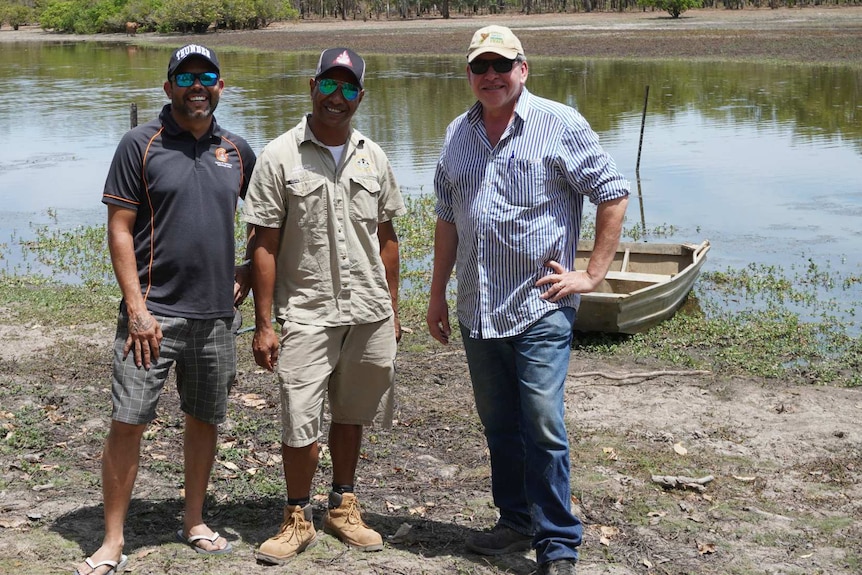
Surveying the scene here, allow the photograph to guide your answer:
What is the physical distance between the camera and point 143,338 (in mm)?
4547

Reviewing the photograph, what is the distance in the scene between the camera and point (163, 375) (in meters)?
4.72

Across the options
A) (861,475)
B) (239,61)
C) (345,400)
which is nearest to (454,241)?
→ (345,400)

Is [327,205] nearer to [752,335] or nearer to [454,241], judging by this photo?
[454,241]

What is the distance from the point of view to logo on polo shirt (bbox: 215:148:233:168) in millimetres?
4758

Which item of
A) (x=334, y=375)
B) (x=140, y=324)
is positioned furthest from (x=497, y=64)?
(x=140, y=324)

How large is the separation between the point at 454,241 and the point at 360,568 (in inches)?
61.4

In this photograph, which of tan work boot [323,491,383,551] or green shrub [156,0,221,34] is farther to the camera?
green shrub [156,0,221,34]

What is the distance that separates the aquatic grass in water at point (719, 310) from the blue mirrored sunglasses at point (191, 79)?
548cm

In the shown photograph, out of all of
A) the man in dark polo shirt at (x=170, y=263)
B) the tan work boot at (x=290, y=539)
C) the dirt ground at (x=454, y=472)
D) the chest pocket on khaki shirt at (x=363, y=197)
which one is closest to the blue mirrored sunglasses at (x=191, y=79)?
the man in dark polo shirt at (x=170, y=263)

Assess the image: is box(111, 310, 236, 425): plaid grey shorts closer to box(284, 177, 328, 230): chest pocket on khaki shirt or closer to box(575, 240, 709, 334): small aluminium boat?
box(284, 177, 328, 230): chest pocket on khaki shirt

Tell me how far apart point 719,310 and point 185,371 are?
7.74 m

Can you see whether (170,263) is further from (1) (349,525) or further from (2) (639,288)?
(2) (639,288)

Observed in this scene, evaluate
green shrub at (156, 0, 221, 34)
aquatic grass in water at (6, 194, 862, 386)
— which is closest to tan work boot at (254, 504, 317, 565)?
aquatic grass in water at (6, 194, 862, 386)

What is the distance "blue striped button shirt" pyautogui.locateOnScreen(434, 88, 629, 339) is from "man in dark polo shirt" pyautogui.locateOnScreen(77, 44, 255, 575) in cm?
109
